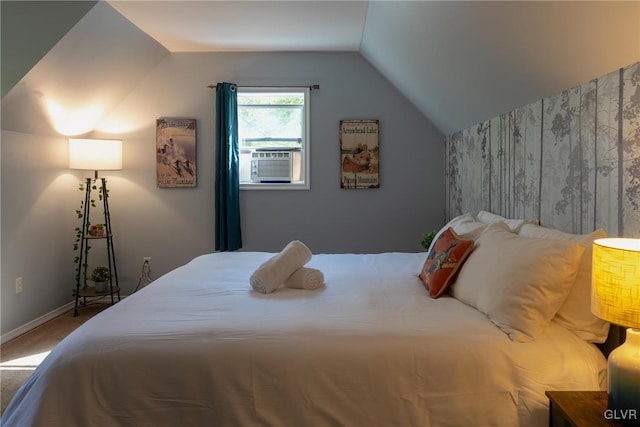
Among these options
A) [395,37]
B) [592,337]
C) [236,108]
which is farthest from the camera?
[236,108]

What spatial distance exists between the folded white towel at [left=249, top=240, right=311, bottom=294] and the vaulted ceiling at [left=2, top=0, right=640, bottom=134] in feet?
4.75

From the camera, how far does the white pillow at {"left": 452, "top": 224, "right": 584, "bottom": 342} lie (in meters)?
1.53

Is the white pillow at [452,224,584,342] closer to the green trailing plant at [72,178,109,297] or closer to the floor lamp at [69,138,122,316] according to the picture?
the floor lamp at [69,138,122,316]

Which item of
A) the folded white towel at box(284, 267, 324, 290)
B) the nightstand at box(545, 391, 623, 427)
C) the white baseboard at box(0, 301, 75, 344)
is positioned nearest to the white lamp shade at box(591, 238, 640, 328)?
the nightstand at box(545, 391, 623, 427)

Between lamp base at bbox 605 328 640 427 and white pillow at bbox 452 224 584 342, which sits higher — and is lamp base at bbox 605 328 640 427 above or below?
below

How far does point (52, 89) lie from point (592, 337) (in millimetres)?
3756

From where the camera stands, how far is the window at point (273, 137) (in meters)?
4.30

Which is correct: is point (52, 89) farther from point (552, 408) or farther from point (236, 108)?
point (552, 408)

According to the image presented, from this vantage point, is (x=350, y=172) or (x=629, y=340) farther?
(x=350, y=172)

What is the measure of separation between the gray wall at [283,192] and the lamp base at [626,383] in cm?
306

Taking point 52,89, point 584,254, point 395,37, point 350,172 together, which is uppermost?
point 395,37

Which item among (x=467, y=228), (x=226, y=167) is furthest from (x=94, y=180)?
(x=467, y=228)

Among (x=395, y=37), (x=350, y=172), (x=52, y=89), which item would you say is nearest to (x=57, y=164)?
(x=52, y=89)

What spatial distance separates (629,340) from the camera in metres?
1.23
